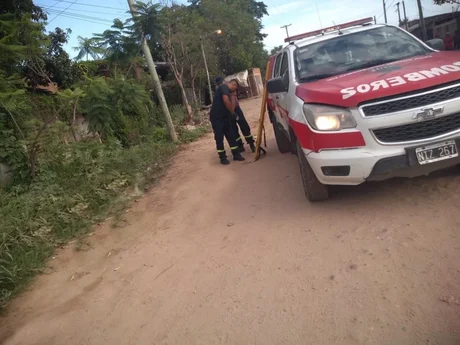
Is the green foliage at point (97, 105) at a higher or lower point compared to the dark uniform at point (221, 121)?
higher

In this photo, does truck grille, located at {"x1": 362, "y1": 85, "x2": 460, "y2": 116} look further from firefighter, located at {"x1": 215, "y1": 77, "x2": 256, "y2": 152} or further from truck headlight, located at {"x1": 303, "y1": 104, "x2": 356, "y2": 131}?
firefighter, located at {"x1": 215, "y1": 77, "x2": 256, "y2": 152}

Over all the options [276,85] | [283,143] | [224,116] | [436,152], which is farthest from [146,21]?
[436,152]

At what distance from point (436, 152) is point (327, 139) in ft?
2.98

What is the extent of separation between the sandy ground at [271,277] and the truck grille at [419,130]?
69 centimetres

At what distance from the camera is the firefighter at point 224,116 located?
6.63 m

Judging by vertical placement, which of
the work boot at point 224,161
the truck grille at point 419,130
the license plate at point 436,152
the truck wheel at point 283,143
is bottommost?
the work boot at point 224,161

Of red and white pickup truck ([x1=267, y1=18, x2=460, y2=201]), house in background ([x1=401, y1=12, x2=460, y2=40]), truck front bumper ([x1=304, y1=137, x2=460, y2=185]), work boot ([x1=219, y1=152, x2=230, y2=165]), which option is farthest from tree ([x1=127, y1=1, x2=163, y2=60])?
house in background ([x1=401, y1=12, x2=460, y2=40])

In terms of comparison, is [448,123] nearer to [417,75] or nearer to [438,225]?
[417,75]

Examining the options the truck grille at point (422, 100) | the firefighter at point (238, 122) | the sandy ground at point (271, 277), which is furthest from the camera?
the firefighter at point (238, 122)

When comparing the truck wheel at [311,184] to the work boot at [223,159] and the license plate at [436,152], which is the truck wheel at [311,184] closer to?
the license plate at [436,152]

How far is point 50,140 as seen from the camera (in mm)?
6805

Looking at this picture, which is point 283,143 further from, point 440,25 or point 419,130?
point 440,25

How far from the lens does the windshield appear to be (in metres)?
4.01

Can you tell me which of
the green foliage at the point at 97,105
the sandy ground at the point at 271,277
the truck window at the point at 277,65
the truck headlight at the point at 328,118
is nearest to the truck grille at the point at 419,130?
the truck headlight at the point at 328,118
